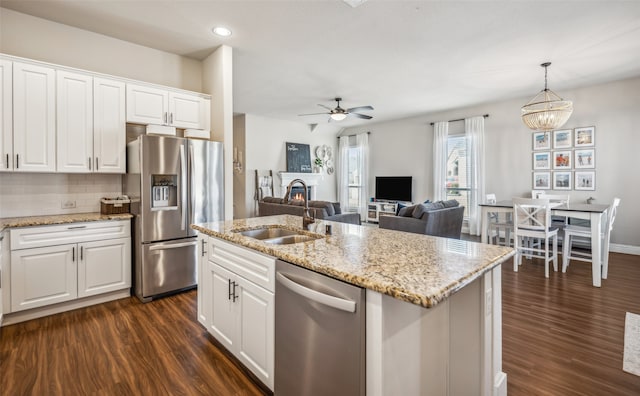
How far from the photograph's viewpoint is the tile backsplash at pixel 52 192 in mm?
2957

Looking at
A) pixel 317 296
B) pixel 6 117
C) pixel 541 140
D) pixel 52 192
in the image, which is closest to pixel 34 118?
pixel 6 117

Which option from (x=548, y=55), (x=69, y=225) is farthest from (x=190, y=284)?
(x=548, y=55)

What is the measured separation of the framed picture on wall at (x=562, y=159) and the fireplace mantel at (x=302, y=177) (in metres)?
5.27

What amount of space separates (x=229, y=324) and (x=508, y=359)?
195 cm

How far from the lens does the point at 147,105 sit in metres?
3.45

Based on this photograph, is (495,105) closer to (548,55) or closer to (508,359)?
(548,55)

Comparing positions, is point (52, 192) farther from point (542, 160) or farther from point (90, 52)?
point (542, 160)

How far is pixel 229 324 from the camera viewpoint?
2.02 m

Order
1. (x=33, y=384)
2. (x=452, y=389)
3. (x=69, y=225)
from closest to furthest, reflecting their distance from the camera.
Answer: (x=452, y=389)
(x=33, y=384)
(x=69, y=225)

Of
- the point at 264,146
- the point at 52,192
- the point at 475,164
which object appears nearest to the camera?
the point at 52,192

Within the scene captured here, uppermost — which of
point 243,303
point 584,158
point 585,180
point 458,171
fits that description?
point 584,158

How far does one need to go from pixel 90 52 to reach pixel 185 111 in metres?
1.10

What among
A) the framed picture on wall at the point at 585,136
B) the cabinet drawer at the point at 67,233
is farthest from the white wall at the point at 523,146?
the cabinet drawer at the point at 67,233

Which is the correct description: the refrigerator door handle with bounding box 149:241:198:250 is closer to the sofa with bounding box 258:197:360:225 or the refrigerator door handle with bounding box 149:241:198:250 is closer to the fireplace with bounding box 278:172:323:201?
the sofa with bounding box 258:197:360:225
